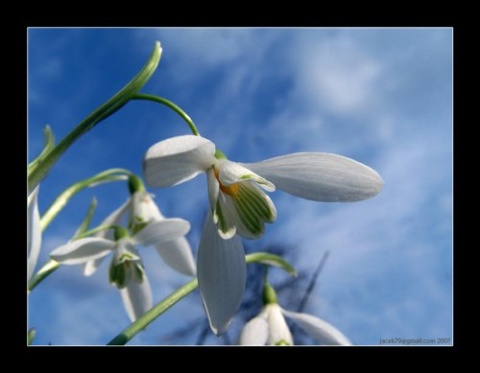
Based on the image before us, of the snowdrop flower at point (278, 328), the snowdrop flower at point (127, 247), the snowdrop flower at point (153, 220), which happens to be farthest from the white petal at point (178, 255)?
the snowdrop flower at point (278, 328)

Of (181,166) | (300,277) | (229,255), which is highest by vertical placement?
(181,166)

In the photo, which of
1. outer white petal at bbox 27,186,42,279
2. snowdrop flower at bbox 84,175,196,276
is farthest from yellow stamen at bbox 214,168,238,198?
snowdrop flower at bbox 84,175,196,276

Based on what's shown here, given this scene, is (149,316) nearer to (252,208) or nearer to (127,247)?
(252,208)

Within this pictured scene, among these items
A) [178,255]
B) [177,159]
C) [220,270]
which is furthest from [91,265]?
[177,159]
